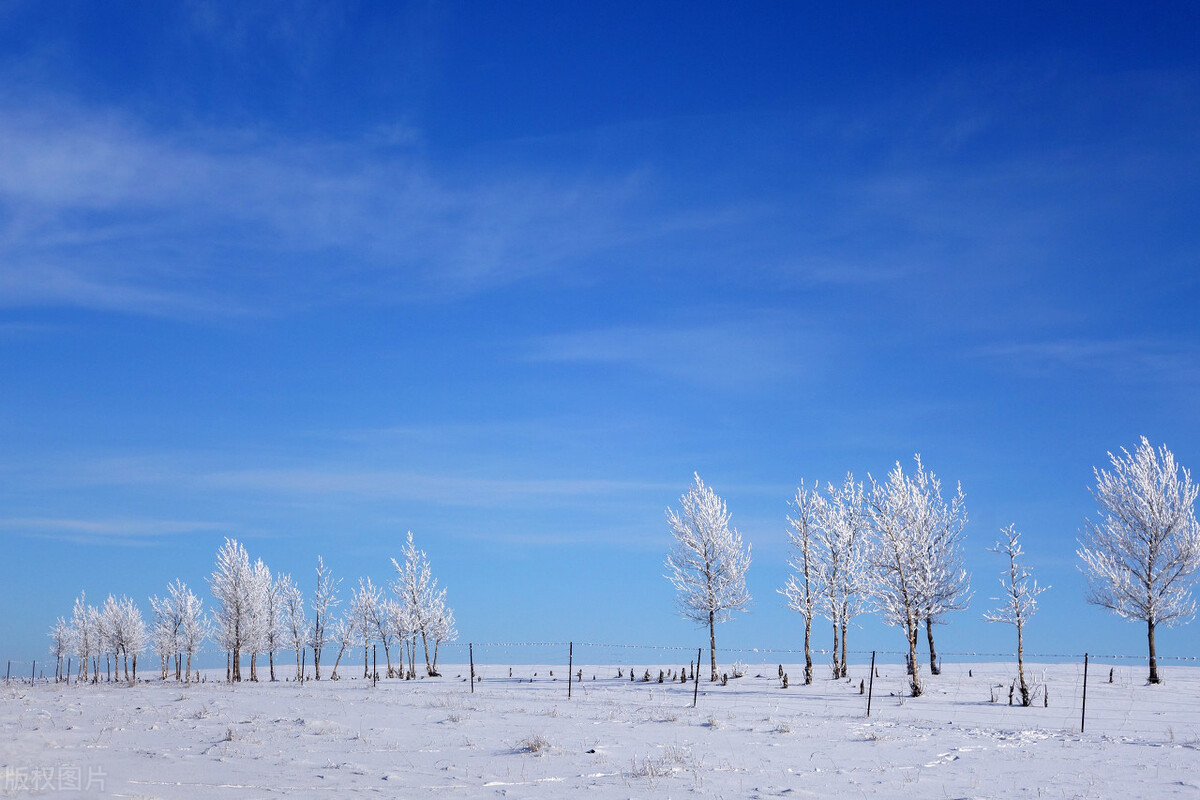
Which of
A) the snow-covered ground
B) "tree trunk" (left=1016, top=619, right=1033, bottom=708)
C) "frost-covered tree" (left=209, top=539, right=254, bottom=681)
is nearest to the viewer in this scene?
the snow-covered ground

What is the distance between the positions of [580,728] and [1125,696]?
68.1ft

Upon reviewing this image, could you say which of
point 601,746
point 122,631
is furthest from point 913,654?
point 122,631

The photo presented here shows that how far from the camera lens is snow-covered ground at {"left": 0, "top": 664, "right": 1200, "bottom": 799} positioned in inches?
603

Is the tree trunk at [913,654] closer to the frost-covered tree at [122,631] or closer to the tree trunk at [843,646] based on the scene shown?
the tree trunk at [843,646]

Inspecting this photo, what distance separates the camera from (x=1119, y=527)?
40406mm

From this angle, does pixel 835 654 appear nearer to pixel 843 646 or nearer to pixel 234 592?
pixel 843 646

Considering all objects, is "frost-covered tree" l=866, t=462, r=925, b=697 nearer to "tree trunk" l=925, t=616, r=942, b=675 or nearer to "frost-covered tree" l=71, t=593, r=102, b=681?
"tree trunk" l=925, t=616, r=942, b=675

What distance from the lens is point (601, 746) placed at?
65.8 ft

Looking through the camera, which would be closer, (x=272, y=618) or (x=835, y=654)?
(x=835, y=654)

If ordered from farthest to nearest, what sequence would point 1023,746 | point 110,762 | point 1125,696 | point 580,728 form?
point 1125,696 → point 580,728 → point 1023,746 → point 110,762

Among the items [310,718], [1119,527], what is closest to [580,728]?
[310,718]

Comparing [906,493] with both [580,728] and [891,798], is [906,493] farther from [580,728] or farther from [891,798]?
[891,798]

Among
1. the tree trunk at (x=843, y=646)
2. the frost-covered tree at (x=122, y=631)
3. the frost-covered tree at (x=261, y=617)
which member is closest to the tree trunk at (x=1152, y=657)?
the tree trunk at (x=843, y=646)

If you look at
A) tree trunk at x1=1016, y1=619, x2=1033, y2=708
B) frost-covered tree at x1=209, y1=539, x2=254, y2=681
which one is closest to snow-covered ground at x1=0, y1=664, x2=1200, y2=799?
tree trunk at x1=1016, y1=619, x2=1033, y2=708
